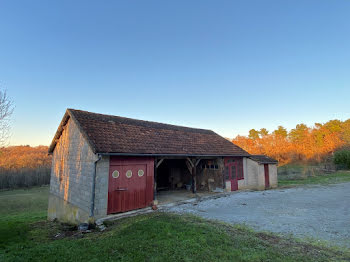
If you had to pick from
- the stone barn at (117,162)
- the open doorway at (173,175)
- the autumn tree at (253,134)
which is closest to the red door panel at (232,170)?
the stone barn at (117,162)

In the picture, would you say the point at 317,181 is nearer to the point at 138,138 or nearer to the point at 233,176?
the point at 233,176

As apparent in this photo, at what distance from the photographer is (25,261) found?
15.0ft

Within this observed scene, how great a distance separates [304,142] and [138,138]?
1827 inches

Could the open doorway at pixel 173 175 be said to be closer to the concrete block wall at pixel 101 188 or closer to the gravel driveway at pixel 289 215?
the gravel driveway at pixel 289 215

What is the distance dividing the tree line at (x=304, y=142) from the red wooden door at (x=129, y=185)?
3747 centimetres

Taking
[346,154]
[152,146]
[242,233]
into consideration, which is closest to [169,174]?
[152,146]

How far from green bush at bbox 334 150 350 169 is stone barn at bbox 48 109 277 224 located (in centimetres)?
2109

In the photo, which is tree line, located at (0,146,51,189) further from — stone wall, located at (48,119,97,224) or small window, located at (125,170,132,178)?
small window, located at (125,170,132,178)

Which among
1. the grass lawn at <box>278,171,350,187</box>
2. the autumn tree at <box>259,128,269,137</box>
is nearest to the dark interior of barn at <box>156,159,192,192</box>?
the grass lawn at <box>278,171,350,187</box>

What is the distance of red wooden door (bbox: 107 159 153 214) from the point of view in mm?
8453

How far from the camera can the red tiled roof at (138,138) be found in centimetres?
887

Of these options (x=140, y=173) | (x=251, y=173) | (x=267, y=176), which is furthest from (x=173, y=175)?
(x=267, y=176)

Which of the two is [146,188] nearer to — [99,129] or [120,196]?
[120,196]

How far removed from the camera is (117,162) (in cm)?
871
